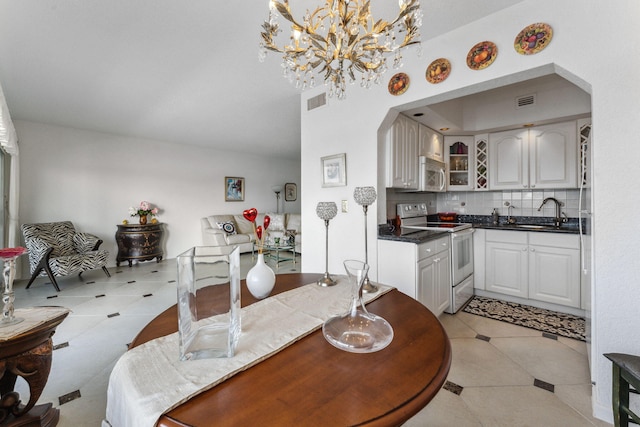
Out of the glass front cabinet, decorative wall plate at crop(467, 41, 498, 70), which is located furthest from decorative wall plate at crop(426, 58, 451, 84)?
the glass front cabinet

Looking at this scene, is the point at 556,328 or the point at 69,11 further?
the point at 556,328

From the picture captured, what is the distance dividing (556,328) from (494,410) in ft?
4.87

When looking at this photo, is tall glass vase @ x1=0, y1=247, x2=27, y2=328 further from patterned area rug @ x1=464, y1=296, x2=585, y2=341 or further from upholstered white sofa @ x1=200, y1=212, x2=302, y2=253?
upholstered white sofa @ x1=200, y1=212, x2=302, y2=253

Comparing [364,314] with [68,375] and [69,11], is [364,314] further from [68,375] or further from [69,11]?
[69,11]

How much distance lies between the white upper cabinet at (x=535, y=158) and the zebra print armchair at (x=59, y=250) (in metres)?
5.66

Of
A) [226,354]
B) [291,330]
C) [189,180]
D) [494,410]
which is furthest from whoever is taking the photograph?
[189,180]

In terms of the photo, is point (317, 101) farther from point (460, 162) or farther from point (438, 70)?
point (460, 162)

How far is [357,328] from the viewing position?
92 centimetres

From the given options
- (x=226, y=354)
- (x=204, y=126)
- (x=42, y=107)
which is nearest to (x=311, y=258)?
(x=226, y=354)

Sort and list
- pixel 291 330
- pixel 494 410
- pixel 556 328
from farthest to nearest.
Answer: pixel 556 328, pixel 494 410, pixel 291 330

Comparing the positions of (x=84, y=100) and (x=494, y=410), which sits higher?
(x=84, y=100)

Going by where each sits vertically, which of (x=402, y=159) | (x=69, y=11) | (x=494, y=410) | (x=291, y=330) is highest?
(x=69, y=11)

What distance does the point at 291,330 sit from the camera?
3.01ft

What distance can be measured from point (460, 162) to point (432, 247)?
186cm
